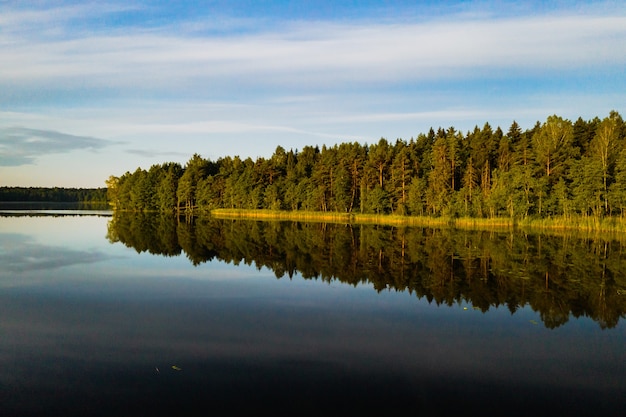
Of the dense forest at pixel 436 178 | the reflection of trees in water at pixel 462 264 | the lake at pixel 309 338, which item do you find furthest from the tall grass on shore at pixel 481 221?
the lake at pixel 309 338

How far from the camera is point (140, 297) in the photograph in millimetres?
20562

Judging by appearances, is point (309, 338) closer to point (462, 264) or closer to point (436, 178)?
point (462, 264)

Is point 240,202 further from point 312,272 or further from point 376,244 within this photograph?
point 312,272

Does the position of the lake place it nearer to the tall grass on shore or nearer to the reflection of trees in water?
the reflection of trees in water

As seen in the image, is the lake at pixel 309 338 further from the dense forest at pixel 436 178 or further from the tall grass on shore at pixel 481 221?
the dense forest at pixel 436 178

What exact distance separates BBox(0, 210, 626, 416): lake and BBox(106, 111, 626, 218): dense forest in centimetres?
4055

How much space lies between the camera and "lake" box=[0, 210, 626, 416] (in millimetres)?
10422

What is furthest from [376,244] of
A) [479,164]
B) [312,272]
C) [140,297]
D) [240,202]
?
[240,202]

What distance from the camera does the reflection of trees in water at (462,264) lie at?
69.9 ft

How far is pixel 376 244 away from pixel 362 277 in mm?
18622

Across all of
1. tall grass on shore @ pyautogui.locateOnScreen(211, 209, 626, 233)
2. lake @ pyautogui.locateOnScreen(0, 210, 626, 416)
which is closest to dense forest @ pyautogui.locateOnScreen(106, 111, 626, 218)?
tall grass on shore @ pyautogui.locateOnScreen(211, 209, 626, 233)

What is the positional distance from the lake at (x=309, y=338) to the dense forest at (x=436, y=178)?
40.5 metres

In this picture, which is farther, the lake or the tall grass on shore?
the tall grass on shore

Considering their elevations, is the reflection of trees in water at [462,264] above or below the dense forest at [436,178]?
below
